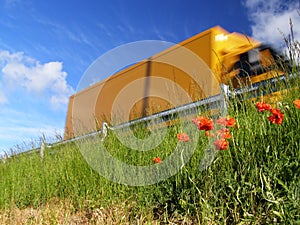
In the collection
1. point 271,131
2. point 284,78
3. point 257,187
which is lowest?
point 257,187

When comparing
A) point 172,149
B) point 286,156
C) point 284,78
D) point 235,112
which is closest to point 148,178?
point 172,149

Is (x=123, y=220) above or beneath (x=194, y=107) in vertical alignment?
beneath

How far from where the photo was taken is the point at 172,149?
10.7 feet

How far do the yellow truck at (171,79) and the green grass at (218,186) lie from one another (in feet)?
1.89

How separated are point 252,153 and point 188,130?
0.97 metres

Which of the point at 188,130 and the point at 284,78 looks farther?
the point at 188,130

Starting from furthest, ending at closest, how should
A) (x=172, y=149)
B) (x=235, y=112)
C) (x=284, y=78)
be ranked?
(x=172, y=149), (x=235, y=112), (x=284, y=78)

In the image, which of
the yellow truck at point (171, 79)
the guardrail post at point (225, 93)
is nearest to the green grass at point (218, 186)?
the guardrail post at point (225, 93)

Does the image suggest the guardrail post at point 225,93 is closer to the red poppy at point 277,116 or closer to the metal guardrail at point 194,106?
the metal guardrail at point 194,106


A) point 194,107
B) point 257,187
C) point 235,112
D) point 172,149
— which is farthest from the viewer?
point 194,107

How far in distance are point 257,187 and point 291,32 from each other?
1289 millimetres

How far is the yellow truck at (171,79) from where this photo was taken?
4.24 m

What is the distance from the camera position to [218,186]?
8.28ft

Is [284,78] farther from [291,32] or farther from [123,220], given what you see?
[123,220]
